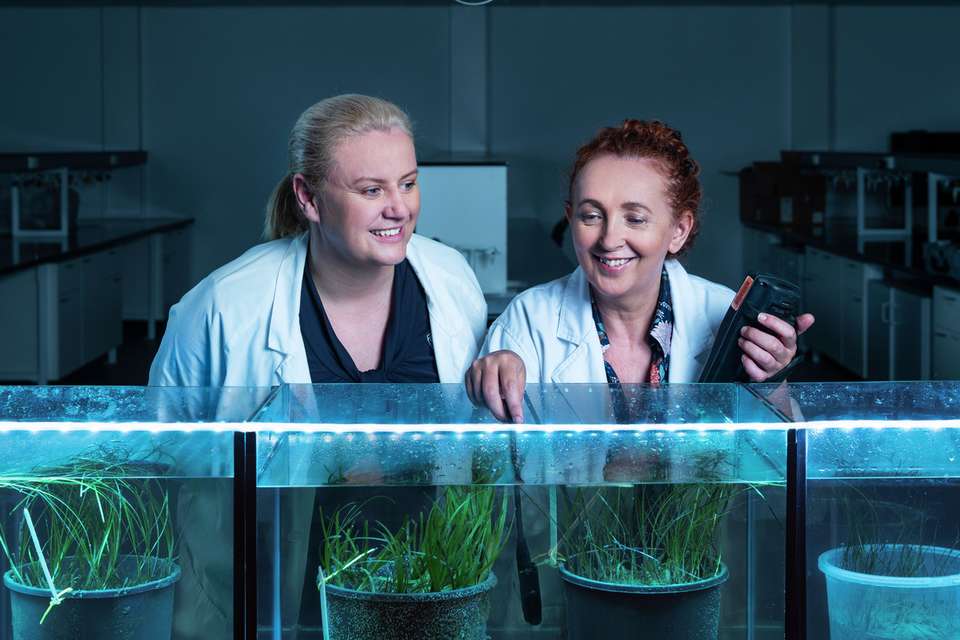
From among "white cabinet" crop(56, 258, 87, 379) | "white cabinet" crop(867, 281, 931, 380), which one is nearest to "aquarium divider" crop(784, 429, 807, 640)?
"white cabinet" crop(867, 281, 931, 380)

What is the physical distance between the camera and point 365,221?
2.01 meters

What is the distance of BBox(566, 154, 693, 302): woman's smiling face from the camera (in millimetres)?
1871

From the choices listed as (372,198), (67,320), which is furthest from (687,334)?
(67,320)

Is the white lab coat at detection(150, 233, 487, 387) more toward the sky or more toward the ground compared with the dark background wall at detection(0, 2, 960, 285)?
more toward the ground

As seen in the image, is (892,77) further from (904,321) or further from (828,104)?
Answer: (904,321)

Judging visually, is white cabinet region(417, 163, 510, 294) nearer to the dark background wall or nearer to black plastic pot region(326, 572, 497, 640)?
black plastic pot region(326, 572, 497, 640)

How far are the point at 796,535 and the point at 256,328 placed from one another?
108 cm

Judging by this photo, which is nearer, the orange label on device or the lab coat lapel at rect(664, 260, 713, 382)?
the orange label on device

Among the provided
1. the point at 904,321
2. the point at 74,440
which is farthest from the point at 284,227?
the point at 904,321

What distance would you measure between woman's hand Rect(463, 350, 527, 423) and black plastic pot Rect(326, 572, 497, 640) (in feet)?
0.68

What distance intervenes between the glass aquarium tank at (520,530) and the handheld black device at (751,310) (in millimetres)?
470

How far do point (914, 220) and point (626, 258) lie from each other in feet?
27.8

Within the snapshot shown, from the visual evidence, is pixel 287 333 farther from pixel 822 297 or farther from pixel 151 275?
pixel 151 275

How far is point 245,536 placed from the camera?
4.14ft
